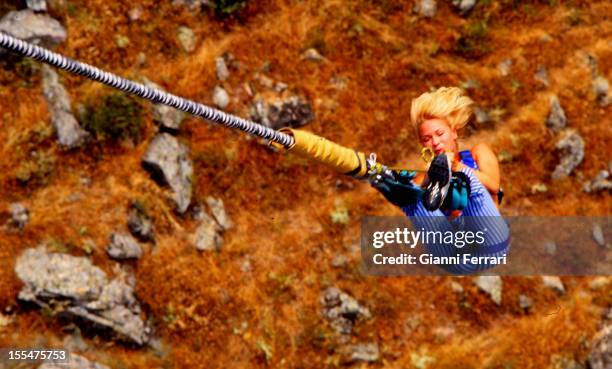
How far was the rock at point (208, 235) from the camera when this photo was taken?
16812mm

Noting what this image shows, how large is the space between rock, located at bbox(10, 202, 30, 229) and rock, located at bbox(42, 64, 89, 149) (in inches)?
71.9

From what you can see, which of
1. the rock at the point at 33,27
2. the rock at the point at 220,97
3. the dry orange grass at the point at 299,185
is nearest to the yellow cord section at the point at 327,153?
the dry orange grass at the point at 299,185

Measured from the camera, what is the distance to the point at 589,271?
67.0 feet

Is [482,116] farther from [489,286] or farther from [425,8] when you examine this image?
[489,286]

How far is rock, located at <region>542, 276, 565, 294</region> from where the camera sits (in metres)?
19.5

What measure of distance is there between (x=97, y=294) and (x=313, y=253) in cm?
590

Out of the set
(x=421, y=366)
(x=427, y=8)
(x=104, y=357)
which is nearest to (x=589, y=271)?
(x=421, y=366)

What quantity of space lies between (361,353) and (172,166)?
703cm

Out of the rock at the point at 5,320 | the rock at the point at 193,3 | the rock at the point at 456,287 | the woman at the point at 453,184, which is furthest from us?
the rock at the point at 456,287

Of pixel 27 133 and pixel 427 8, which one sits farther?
pixel 427 8

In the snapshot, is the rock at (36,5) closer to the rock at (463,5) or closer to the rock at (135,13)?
the rock at (135,13)

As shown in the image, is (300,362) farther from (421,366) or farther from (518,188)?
(518,188)

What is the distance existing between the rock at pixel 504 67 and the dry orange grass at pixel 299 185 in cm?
22

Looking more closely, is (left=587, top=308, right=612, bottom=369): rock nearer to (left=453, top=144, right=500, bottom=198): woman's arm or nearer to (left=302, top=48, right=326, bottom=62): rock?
(left=453, top=144, right=500, bottom=198): woman's arm
